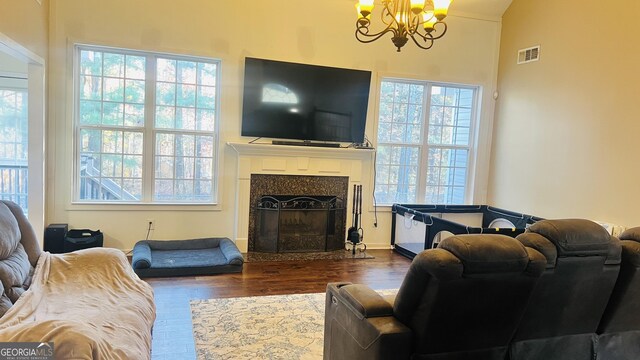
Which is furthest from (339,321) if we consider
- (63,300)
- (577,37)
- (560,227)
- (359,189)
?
(577,37)

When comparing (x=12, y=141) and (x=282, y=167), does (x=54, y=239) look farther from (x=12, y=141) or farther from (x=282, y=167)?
(x=282, y=167)

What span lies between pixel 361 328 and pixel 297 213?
353 centimetres

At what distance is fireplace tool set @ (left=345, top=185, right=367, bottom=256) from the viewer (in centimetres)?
562

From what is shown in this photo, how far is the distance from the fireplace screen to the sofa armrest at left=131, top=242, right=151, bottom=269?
133 centimetres

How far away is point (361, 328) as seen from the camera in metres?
2.04

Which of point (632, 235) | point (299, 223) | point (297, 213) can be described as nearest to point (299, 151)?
point (297, 213)

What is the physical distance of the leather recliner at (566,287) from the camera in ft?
6.64

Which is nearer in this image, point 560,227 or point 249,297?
point 560,227

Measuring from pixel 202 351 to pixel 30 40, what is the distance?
11.5ft

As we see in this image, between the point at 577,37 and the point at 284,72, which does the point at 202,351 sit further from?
the point at 577,37

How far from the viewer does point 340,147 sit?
562cm

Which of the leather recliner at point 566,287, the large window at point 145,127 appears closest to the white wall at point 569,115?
the leather recliner at point 566,287

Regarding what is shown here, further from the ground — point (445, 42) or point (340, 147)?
point (445, 42)

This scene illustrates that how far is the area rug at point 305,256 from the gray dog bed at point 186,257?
0.32m
